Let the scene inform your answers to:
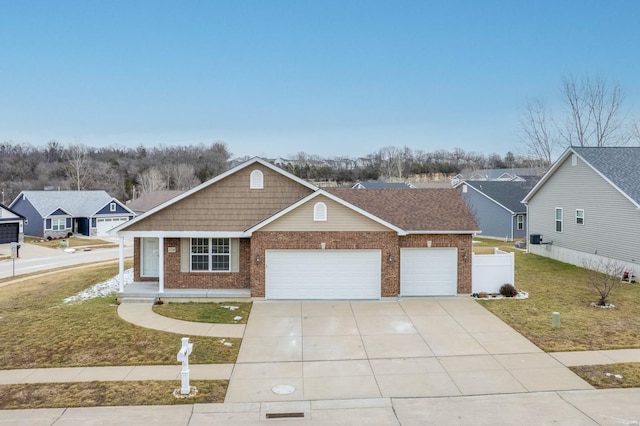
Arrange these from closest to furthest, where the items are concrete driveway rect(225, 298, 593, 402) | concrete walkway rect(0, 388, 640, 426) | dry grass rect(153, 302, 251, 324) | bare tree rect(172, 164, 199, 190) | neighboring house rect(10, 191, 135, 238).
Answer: concrete walkway rect(0, 388, 640, 426)
concrete driveway rect(225, 298, 593, 402)
dry grass rect(153, 302, 251, 324)
neighboring house rect(10, 191, 135, 238)
bare tree rect(172, 164, 199, 190)

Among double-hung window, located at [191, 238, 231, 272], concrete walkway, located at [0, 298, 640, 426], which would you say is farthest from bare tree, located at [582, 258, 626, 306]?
double-hung window, located at [191, 238, 231, 272]

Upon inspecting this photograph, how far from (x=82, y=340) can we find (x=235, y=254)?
6.59 meters

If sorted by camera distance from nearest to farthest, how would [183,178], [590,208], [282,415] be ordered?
[282,415] < [590,208] < [183,178]

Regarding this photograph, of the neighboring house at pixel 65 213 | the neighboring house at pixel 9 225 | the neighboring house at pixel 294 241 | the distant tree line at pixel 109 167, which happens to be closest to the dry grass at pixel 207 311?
the neighboring house at pixel 294 241

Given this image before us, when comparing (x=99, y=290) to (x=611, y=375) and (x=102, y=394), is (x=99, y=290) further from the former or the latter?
(x=611, y=375)

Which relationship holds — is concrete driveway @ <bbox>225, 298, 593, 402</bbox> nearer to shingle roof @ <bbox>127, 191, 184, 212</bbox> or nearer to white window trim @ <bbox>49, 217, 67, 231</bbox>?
white window trim @ <bbox>49, 217, 67, 231</bbox>

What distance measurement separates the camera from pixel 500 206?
41625 mm

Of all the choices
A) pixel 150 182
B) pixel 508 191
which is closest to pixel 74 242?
pixel 150 182

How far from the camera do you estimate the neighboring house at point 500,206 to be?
41.0 m

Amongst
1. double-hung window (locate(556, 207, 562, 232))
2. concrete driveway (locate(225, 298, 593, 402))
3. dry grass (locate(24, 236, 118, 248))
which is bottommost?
concrete driveway (locate(225, 298, 593, 402))

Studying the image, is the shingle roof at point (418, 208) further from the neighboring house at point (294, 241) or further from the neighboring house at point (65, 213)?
the neighboring house at point (65, 213)

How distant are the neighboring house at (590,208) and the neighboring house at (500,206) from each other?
1267cm

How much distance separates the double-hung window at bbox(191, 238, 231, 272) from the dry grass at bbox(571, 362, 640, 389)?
12.1 meters

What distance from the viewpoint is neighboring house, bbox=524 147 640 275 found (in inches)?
818
